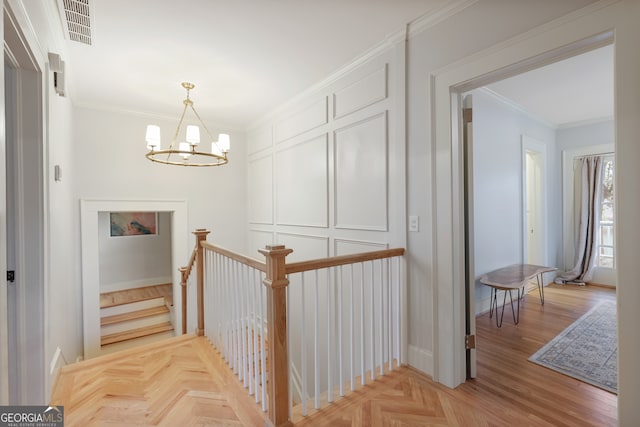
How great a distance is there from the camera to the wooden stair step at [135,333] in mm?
4367

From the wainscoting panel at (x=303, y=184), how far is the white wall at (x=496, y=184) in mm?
1673

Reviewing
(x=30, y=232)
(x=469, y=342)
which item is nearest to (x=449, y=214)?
(x=469, y=342)

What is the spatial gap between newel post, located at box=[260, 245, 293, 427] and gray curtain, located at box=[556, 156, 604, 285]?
5017 millimetres

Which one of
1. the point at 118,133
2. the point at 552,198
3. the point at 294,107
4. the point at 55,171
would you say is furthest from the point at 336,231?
the point at 552,198

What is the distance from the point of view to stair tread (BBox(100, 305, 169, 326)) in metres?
4.62

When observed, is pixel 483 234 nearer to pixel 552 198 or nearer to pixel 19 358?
pixel 552 198

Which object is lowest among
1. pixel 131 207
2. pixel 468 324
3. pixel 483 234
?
Result: pixel 468 324

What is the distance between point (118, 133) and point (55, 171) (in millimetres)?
2074

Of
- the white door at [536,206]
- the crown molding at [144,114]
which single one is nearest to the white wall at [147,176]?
the crown molding at [144,114]

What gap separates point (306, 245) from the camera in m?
3.55

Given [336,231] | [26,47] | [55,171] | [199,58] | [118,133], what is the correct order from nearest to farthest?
1. [26,47]
2. [55,171]
3. [199,58]
4. [336,231]
5. [118,133]

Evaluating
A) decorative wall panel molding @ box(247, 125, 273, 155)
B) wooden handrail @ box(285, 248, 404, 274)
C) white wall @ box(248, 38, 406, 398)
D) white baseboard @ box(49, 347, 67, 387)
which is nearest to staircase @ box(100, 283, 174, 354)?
white baseboard @ box(49, 347, 67, 387)

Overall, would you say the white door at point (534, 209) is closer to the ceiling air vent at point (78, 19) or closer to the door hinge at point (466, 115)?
the door hinge at point (466, 115)

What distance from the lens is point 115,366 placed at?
235 centimetres
